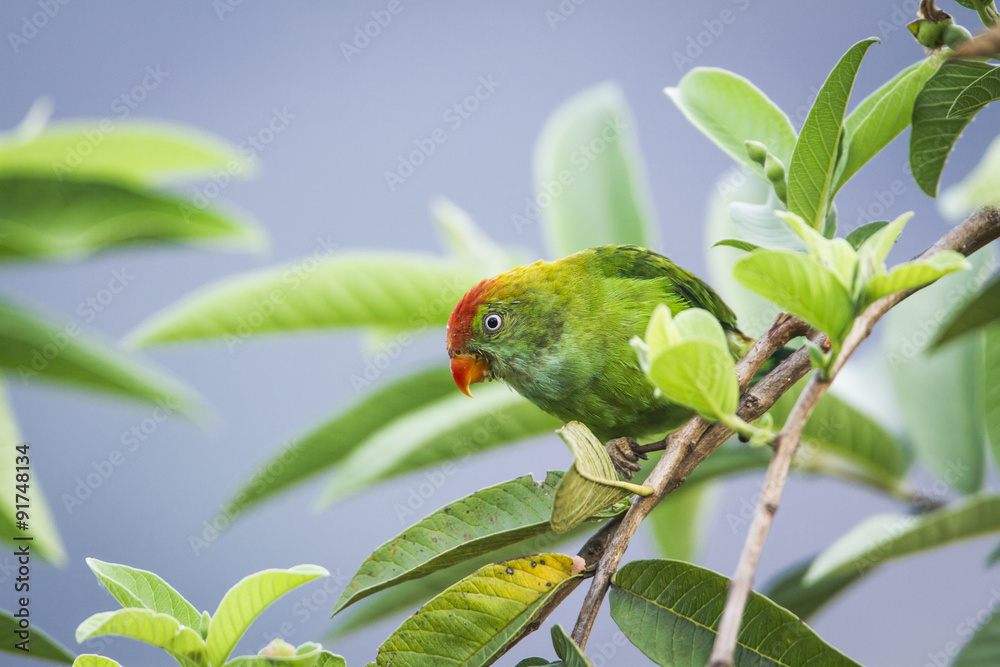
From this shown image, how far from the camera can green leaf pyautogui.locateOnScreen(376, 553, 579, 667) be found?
22.9 inches

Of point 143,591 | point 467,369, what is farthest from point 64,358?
point 143,591

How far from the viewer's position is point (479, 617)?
0.59 metres

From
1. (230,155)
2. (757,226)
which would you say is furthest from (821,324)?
(230,155)

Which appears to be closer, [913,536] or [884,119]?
[884,119]

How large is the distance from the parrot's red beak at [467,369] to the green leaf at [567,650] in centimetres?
65

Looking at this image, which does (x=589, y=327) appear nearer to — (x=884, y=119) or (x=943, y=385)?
(x=884, y=119)

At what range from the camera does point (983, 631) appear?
0.88 m

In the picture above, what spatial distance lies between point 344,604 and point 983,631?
0.76 m

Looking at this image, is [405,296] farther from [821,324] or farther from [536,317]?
[821,324]

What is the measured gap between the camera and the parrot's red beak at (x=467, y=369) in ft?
3.93

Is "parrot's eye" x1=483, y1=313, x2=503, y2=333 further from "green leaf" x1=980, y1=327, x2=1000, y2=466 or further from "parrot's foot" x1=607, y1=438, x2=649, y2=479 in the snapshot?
"green leaf" x1=980, y1=327, x2=1000, y2=466

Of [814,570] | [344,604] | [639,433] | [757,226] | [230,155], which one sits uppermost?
[230,155]

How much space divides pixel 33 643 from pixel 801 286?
73cm

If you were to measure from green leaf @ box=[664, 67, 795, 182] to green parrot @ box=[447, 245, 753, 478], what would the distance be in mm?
336
